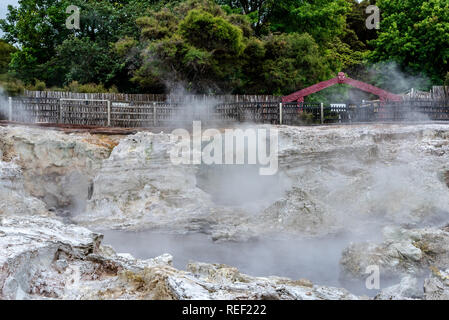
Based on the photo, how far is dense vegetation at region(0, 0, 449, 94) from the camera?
50.9 ft

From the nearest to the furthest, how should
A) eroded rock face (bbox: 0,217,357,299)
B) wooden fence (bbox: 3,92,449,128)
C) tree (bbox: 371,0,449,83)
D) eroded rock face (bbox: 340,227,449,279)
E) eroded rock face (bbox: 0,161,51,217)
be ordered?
eroded rock face (bbox: 0,217,357,299) → eroded rock face (bbox: 340,227,449,279) → eroded rock face (bbox: 0,161,51,217) → wooden fence (bbox: 3,92,449,128) → tree (bbox: 371,0,449,83)

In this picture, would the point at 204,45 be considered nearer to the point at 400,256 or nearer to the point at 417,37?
the point at 400,256

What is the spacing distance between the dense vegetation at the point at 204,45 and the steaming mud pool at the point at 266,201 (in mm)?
4831

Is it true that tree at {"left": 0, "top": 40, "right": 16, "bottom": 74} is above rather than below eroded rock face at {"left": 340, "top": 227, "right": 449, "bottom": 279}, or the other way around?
above

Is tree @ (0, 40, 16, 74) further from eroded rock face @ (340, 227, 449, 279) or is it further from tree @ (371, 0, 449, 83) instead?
eroded rock face @ (340, 227, 449, 279)

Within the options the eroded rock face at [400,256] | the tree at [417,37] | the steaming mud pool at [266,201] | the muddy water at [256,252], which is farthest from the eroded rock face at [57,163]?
the tree at [417,37]

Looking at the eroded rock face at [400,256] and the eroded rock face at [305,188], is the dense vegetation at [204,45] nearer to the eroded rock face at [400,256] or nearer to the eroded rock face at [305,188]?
the eroded rock face at [305,188]

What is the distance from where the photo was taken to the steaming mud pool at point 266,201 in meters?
7.74

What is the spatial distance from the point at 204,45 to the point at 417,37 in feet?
35.9

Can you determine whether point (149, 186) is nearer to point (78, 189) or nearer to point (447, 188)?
point (78, 189)

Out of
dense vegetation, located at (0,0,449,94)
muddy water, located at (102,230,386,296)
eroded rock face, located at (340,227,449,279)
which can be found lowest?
muddy water, located at (102,230,386,296)
